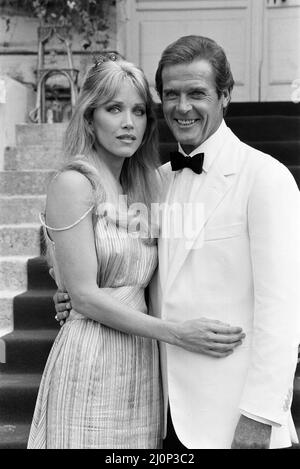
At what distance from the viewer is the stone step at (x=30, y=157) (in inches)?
197

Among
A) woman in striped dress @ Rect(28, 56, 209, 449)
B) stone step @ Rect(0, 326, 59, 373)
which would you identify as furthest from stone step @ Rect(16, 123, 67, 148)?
woman in striped dress @ Rect(28, 56, 209, 449)

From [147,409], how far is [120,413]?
96 mm

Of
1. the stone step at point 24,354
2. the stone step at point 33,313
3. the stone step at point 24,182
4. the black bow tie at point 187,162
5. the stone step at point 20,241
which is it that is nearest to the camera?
the black bow tie at point 187,162

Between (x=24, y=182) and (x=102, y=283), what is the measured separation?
9.47ft

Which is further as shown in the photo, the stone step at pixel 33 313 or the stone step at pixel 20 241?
the stone step at pixel 20 241

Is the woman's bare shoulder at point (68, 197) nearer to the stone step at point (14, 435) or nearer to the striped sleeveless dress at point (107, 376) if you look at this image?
the striped sleeveless dress at point (107, 376)

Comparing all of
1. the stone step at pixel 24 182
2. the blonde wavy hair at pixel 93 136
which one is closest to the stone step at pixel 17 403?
the stone step at pixel 24 182

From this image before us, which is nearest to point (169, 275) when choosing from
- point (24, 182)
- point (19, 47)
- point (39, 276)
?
point (39, 276)

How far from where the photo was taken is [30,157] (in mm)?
5027

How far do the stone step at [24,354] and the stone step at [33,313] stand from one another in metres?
0.20

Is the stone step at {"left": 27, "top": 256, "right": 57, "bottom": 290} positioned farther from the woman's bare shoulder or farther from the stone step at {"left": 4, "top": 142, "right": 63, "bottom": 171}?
the woman's bare shoulder

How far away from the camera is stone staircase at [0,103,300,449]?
3.56 meters

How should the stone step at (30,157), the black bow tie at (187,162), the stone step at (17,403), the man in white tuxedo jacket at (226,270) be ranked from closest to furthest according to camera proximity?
the man in white tuxedo jacket at (226,270), the black bow tie at (187,162), the stone step at (17,403), the stone step at (30,157)

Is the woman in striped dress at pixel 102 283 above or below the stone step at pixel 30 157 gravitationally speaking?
below
